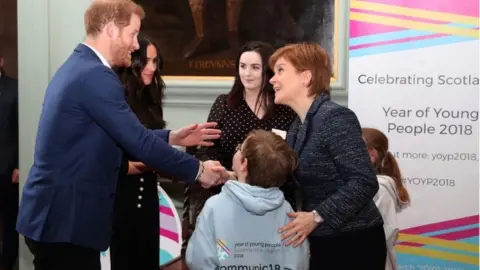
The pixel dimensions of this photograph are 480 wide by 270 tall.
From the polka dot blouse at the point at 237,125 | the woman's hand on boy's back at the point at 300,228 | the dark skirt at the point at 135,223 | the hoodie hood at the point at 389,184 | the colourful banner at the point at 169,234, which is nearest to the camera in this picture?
the woman's hand on boy's back at the point at 300,228

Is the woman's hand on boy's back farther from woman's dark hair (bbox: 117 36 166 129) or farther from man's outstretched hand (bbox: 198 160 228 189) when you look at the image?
woman's dark hair (bbox: 117 36 166 129)

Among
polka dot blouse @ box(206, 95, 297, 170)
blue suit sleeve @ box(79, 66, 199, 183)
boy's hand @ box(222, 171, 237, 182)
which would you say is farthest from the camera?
polka dot blouse @ box(206, 95, 297, 170)

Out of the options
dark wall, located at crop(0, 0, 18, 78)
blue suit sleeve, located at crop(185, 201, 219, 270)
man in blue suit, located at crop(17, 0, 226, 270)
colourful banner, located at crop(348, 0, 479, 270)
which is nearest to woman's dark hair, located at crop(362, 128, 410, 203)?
colourful banner, located at crop(348, 0, 479, 270)

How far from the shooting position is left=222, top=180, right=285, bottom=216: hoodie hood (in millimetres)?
2238

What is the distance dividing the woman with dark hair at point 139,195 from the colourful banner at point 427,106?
3.64ft

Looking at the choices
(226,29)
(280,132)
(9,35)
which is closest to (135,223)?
(280,132)

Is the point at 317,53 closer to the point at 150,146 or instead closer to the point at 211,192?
the point at 150,146

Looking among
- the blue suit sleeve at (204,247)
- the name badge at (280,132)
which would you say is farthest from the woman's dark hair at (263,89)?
the blue suit sleeve at (204,247)

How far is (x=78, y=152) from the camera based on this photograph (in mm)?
2125

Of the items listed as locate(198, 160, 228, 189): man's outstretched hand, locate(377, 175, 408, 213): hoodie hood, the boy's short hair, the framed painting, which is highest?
the framed painting

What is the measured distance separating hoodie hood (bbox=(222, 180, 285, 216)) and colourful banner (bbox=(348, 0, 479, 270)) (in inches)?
53.1

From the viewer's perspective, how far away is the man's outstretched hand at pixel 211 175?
8.02ft

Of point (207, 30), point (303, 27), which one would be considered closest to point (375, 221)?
point (303, 27)

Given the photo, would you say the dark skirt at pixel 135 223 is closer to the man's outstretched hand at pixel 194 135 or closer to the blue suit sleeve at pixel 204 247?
the man's outstretched hand at pixel 194 135
